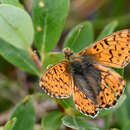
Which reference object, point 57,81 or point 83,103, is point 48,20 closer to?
point 57,81

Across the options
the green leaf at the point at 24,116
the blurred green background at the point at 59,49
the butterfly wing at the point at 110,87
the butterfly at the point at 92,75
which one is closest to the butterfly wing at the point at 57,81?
the butterfly at the point at 92,75

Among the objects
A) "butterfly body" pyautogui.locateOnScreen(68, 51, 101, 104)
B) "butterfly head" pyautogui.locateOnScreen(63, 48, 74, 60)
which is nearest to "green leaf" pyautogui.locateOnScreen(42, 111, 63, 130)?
"butterfly body" pyautogui.locateOnScreen(68, 51, 101, 104)

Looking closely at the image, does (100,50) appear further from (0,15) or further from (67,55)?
(0,15)

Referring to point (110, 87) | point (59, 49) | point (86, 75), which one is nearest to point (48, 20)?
point (86, 75)

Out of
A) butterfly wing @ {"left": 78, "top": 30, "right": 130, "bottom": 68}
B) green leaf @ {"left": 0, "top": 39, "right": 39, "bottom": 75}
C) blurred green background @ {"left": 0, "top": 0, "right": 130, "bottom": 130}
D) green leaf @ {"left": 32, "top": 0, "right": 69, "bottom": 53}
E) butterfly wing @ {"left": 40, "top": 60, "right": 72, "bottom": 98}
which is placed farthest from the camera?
blurred green background @ {"left": 0, "top": 0, "right": 130, "bottom": 130}

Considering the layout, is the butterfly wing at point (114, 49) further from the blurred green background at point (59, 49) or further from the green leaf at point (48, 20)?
the blurred green background at point (59, 49)

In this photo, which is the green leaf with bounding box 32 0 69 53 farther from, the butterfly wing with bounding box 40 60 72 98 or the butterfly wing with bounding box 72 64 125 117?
the butterfly wing with bounding box 72 64 125 117
